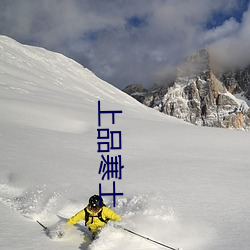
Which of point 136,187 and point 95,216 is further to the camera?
point 136,187

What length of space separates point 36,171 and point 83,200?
2352mm

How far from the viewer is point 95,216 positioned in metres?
6.16

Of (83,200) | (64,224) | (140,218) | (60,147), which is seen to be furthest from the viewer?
(60,147)

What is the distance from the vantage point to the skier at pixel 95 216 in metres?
6.08

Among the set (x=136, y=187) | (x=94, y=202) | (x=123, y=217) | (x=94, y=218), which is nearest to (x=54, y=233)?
(x=94, y=218)

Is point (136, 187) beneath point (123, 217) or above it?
above

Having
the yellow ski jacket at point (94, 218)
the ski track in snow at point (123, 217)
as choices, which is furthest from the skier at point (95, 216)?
the ski track in snow at point (123, 217)

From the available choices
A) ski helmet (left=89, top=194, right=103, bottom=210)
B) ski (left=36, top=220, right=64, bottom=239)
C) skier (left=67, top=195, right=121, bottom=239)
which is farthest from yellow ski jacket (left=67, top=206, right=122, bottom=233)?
ski (left=36, top=220, right=64, bottom=239)

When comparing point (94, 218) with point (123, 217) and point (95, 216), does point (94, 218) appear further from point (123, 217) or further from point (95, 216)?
point (123, 217)

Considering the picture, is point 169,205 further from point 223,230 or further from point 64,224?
point 64,224

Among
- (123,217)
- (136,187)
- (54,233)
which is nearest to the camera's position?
(54,233)

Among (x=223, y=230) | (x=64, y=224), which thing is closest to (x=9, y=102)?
(x=64, y=224)

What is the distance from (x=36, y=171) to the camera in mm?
9164

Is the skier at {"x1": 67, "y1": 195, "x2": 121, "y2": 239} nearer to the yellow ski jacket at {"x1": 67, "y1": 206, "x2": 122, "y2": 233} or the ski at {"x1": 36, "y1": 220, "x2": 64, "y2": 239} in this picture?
the yellow ski jacket at {"x1": 67, "y1": 206, "x2": 122, "y2": 233}
